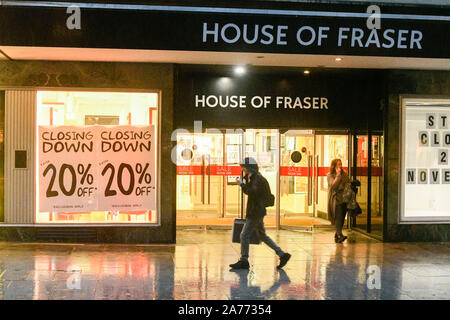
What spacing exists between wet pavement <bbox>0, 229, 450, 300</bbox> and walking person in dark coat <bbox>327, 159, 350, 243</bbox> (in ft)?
1.25

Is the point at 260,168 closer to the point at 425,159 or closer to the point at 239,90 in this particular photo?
the point at 239,90

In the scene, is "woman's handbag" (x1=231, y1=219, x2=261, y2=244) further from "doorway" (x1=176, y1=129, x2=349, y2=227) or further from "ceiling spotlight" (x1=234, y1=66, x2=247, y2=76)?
"doorway" (x1=176, y1=129, x2=349, y2=227)

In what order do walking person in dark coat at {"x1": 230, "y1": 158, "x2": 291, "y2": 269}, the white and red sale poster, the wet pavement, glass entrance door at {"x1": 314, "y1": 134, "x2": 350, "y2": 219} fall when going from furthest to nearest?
glass entrance door at {"x1": 314, "y1": 134, "x2": 350, "y2": 219}, the white and red sale poster, walking person in dark coat at {"x1": 230, "y1": 158, "x2": 291, "y2": 269}, the wet pavement

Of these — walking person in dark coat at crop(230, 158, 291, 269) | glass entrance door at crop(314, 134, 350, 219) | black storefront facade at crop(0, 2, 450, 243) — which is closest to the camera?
walking person in dark coat at crop(230, 158, 291, 269)

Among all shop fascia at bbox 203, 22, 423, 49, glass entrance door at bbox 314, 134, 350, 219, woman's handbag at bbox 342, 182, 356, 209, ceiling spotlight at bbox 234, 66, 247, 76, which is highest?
shop fascia at bbox 203, 22, 423, 49

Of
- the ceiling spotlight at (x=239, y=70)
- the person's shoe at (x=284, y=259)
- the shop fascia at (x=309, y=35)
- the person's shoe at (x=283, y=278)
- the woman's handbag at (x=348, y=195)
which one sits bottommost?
the person's shoe at (x=283, y=278)

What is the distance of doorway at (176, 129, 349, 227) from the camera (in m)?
13.0

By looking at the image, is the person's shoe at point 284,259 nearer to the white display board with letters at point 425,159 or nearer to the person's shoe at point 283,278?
the person's shoe at point 283,278

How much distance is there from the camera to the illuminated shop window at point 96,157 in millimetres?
11039

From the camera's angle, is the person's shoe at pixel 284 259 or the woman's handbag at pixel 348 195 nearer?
the person's shoe at pixel 284 259

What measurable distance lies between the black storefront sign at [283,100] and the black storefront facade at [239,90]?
0.02 m

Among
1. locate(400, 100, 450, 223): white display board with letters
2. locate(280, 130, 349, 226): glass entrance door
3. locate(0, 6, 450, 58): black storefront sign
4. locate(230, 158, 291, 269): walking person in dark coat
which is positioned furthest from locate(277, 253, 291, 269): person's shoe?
locate(280, 130, 349, 226): glass entrance door

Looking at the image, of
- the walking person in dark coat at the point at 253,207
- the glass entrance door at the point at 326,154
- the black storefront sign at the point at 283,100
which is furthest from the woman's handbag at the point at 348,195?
the walking person in dark coat at the point at 253,207

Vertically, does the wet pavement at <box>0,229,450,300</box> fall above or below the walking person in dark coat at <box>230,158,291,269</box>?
below
